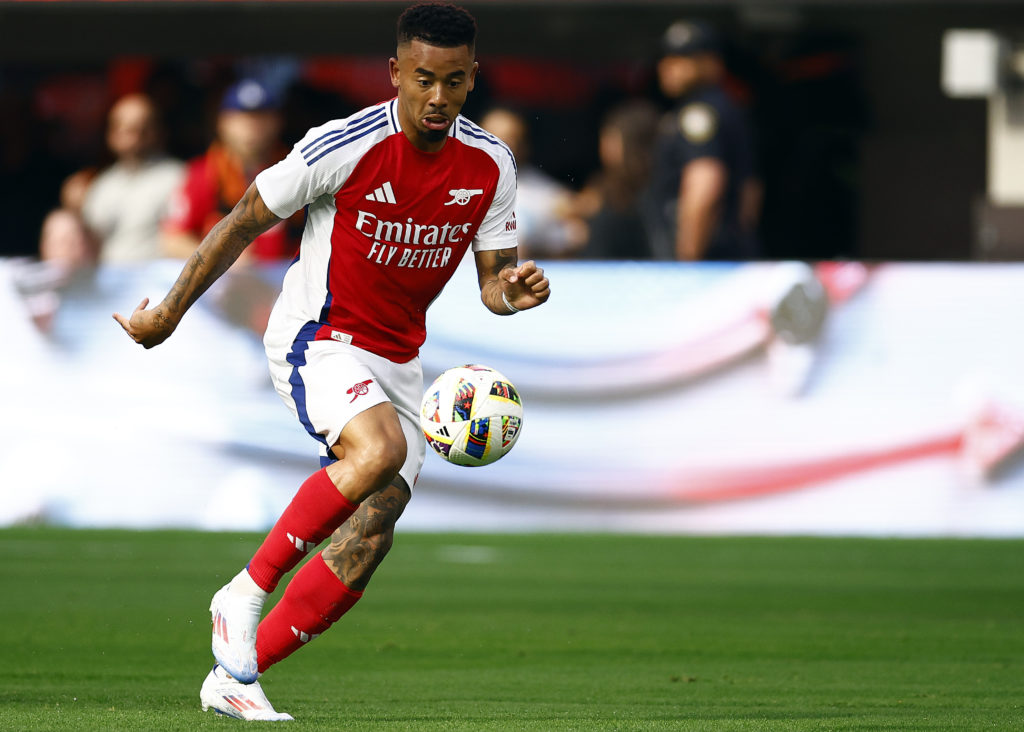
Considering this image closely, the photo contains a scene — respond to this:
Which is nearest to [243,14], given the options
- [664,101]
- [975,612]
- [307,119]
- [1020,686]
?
[307,119]

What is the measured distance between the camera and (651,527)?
11.9 metres

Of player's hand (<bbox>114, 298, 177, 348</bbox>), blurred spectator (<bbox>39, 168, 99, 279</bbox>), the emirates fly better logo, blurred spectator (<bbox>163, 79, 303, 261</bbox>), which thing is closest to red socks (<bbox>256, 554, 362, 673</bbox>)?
the emirates fly better logo

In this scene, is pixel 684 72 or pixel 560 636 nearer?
pixel 560 636

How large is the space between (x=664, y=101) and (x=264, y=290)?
211 inches

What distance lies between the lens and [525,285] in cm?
577

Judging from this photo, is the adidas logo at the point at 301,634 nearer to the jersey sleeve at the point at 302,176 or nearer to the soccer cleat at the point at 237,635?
the soccer cleat at the point at 237,635

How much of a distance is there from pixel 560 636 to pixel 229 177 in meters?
5.82

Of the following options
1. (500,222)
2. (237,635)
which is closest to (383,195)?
(500,222)

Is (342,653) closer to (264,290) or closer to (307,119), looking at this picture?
(264,290)

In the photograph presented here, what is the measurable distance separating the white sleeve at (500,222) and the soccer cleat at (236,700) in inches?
66.4

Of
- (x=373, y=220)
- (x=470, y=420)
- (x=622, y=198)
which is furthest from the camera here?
(x=622, y=198)

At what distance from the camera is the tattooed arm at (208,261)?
5.82 metres

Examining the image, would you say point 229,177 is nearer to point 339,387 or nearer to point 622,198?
point 622,198

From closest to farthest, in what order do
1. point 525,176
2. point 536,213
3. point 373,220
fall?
point 373,220 → point 536,213 → point 525,176
